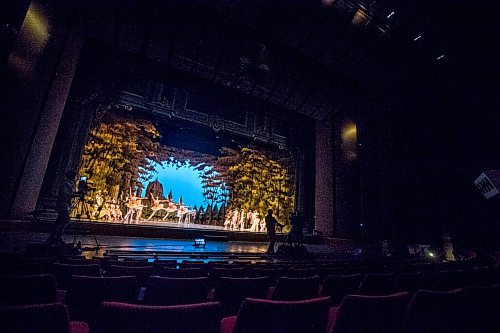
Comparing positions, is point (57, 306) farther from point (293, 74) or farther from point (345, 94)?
point (345, 94)

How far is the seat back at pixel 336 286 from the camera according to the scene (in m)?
2.75

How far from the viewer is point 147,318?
120 cm

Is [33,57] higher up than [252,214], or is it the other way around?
[33,57]

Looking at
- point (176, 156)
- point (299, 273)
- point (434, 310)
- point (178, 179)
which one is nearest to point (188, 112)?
point (176, 156)

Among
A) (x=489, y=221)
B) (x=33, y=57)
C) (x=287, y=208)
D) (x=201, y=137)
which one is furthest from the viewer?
(x=287, y=208)

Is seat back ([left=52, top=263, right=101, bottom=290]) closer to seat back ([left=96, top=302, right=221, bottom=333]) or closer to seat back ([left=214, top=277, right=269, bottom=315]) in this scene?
seat back ([left=214, top=277, right=269, bottom=315])

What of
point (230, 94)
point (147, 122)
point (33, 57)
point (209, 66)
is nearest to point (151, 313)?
point (33, 57)

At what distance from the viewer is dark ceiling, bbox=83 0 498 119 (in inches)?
316

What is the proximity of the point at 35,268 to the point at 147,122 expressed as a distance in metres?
10.6

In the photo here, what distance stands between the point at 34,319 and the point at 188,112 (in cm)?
1148

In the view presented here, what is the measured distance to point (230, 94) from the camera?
1175cm

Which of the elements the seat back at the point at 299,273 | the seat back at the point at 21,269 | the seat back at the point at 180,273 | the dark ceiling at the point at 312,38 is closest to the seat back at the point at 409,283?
the seat back at the point at 299,273

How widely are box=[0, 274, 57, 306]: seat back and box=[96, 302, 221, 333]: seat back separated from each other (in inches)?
35.6

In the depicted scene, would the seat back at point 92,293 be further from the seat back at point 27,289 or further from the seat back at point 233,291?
the seat back at point 233,291
